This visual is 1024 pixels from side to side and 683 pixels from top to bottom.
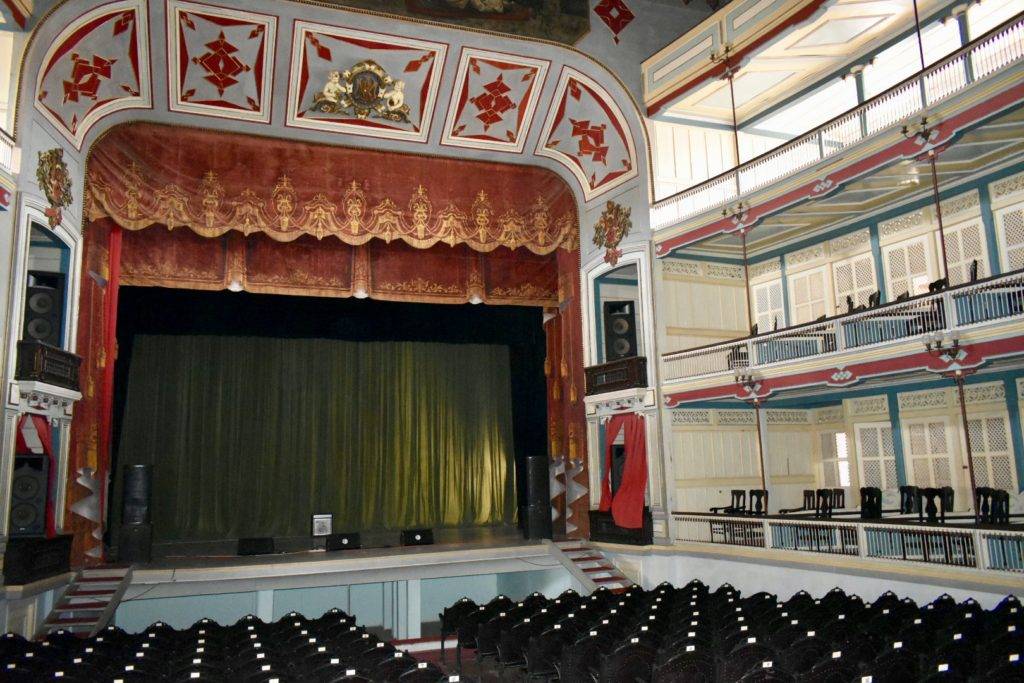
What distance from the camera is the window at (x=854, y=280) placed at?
19.1m

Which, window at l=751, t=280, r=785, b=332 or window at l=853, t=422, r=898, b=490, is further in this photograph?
window at l=751, t=280, r=785, b=332

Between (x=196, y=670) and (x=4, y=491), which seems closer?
(x=196, y=670)

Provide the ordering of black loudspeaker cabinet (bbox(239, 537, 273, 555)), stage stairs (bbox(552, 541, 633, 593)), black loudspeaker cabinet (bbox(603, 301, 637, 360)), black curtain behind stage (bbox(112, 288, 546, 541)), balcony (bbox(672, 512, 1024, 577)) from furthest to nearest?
black curtain behind stage (bbox(112, 288, 546, 541)) → black loudspeaker cabinet (bbox(603, 301, 637, 360)) → black loudspeaker cabinet (bbox(239, 537, 273, 555)) → stage stairs (bbox(552, 541, 633, 593)) → balcony (bbox(672, 512, 1024, 577))

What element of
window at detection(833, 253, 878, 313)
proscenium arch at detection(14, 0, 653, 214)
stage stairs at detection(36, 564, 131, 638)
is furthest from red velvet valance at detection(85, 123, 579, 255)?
stage stairs at detection(36, 564, 131, 638)

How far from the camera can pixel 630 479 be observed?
1919cm

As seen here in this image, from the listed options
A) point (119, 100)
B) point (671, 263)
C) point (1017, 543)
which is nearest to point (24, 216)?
point (119, 100)

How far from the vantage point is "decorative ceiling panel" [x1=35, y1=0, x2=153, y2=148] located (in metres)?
15.8

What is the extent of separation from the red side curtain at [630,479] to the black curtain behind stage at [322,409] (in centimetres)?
455

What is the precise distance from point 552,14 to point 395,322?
9.93 meters

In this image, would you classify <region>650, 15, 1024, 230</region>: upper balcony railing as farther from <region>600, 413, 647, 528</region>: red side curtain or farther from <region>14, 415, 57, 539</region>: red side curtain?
<region>14, 415, 57, 539</region>: red side curtain

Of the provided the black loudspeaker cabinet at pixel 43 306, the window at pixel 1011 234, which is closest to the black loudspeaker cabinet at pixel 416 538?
the black loudspeaker cabinet at pixel 43 306

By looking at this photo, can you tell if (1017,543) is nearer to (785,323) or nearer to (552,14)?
(785,323)

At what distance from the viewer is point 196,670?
26.1ft

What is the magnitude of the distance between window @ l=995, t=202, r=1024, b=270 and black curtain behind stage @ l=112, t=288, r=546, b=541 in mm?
12396
